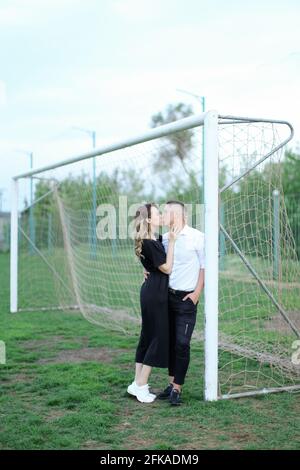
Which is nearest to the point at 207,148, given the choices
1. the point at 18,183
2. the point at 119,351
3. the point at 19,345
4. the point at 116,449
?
the point at 116,449

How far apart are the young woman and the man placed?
0.27 ft

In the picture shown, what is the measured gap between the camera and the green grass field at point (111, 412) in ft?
12.8

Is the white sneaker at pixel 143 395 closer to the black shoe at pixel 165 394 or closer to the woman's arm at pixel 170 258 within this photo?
the black shoe at pixel 165 394

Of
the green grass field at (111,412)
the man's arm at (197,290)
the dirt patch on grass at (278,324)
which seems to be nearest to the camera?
the green grass field at (111,412)

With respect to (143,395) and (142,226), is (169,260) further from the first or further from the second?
A: (143,395)

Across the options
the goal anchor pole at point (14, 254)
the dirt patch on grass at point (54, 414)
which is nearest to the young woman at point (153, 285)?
the dirt patch on grass at point (54, 414)

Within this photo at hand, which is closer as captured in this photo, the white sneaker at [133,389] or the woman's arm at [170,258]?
the woman's arm at [170,258]

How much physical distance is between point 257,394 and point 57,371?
6.39ft

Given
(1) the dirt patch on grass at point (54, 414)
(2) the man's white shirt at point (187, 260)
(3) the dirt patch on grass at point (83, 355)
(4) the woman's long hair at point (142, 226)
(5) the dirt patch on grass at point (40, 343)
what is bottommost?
(1) the dirt patch on grass at point (54, 414)

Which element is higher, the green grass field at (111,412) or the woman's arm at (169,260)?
the woman's arm at (169,260)

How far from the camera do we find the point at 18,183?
990 centimetres

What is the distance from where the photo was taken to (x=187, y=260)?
488 cm

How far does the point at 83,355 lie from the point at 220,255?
183 centimetres
